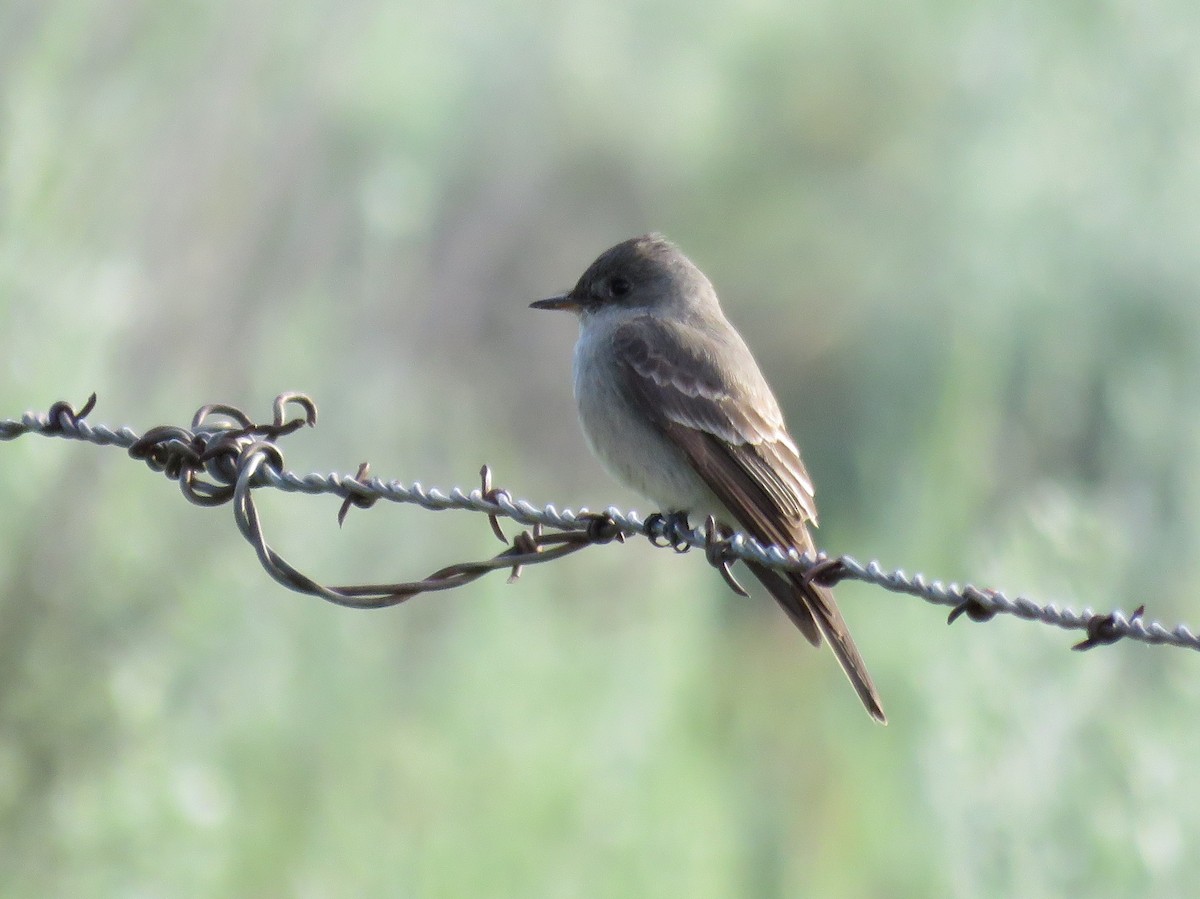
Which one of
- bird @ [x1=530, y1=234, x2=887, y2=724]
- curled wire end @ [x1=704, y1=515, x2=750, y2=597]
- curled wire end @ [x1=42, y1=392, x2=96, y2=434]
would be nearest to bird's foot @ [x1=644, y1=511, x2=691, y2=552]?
bird @ [x1=530, y1=234, x2=887, y2=724]

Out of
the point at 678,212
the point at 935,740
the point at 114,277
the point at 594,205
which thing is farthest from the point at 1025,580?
the point at 594,205

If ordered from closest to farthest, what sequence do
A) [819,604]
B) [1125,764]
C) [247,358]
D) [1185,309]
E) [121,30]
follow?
[819,604] < [1125,764] < [121,30] < [247,358] < [1185,309]

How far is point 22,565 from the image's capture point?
A: 199 inches

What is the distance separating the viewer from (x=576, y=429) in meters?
10.5

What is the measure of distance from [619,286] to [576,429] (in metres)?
5.89

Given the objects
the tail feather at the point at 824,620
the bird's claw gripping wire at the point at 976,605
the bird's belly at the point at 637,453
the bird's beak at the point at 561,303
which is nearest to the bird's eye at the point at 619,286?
the bird's beak at the point at 561,303

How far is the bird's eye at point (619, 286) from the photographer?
4.61 meters

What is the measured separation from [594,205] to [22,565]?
269 inches

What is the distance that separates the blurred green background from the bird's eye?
4.73ft

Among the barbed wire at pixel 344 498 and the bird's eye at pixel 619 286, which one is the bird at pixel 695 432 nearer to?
the bird's eye at pixel 619 286

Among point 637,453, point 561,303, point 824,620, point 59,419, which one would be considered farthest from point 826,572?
point 561,303

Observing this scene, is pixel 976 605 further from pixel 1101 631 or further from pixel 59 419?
pixel 59 419

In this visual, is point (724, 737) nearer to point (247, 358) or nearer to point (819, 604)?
point (247, 358)

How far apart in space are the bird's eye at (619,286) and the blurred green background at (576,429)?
1442mm
